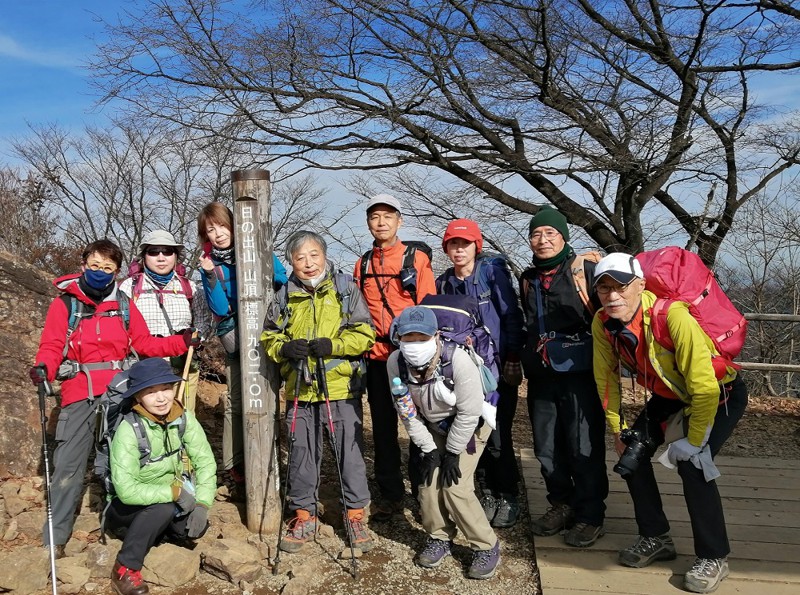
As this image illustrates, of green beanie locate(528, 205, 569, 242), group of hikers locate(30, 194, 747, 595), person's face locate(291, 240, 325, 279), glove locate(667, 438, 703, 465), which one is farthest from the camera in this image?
person's face locate(291, 240, 325, 279)

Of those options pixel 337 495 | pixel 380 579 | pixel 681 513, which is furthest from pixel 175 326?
pixel 681 513

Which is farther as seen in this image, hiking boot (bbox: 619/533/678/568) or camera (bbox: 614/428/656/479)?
hiking boot (bbox: 619/533/678/568)

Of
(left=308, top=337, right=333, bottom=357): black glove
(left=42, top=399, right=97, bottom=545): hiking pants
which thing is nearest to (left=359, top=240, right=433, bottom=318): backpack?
(left=308, top=337, right=333, bottom=357): black glove

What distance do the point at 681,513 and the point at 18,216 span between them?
1277 cm

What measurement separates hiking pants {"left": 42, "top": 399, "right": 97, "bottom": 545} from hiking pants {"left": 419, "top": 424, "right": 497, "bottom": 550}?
2.07 metres

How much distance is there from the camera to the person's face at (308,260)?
3.85 meters

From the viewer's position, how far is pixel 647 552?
11.9ft

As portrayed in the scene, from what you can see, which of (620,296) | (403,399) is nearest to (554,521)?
(403,399)

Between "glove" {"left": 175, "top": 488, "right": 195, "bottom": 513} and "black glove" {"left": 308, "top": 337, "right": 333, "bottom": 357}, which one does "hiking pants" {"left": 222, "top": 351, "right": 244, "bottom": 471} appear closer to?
"glove" {"left": 175, "top": 488, "right": 195, "bottom": 513}

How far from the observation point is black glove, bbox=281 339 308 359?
12.1 ft

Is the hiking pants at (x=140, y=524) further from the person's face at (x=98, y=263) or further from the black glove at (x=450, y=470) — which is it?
the black glove at (x=450, y=470)

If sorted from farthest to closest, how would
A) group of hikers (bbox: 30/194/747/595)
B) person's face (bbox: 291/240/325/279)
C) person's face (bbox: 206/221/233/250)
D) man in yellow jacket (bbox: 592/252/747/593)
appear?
1. person's face (bbox: 206/221/233/250)
2. person's face (bbox: 291/240/325/279)
3. group of hikers (bbox: 30/194/747/595)
4. man in yellow jacket (bbox: 592/252/747/593)

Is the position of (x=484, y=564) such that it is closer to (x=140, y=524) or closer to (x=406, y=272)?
(x=406, y=272)

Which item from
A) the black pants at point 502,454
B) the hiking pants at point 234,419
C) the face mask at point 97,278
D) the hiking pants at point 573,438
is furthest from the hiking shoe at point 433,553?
the face mask at point 97,278
